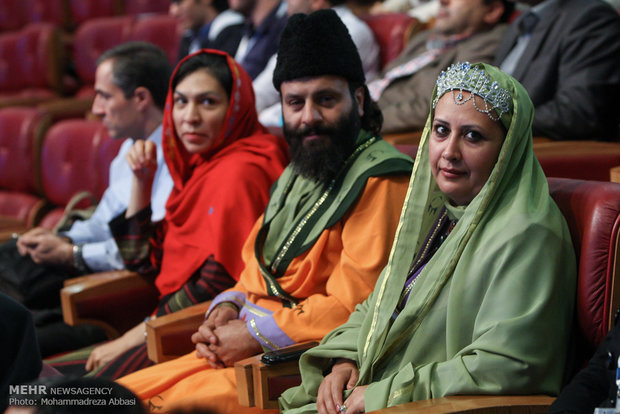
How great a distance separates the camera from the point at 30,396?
0.97 meters

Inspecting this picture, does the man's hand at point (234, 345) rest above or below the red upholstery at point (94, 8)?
below

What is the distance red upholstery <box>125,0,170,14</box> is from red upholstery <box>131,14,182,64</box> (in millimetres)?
813

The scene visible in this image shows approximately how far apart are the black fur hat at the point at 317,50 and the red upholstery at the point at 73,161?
1.73m

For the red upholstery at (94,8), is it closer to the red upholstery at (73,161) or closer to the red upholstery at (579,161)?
the red upholstery at (73,161)

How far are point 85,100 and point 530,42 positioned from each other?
342 centimetres

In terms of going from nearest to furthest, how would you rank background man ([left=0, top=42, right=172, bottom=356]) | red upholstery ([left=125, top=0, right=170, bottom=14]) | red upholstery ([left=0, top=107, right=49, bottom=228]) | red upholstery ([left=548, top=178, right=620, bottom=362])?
red upholstery ([left=548, top=178, right=620, bottom=362]) < background man ([left=0, top=42, right=172, bottom=356]) < red upholstery ([left=0, top=107, right=49, bottom=228]) < red upholstery ([left=125, top=0, right=170, bottom=14])

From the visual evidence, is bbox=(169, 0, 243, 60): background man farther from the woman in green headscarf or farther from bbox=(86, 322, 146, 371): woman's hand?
the woman in green headscarf

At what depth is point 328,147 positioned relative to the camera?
207 centimetres

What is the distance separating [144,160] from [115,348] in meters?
0.64

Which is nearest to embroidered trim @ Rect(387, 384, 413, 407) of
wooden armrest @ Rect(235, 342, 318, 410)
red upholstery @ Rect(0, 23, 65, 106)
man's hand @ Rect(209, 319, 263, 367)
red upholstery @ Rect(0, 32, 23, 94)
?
wooden armrest @ Rect(235, 342, 318, 410)

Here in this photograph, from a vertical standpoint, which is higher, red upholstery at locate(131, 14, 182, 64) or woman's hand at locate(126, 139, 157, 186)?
red upholstery at locate(131, 14, 182, 64)

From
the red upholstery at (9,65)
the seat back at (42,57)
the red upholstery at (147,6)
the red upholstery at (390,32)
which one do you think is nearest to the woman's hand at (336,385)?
the red upholstery at (390,32)

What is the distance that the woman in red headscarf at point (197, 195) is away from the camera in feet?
7.82

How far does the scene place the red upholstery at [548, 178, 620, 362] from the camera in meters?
1.53
